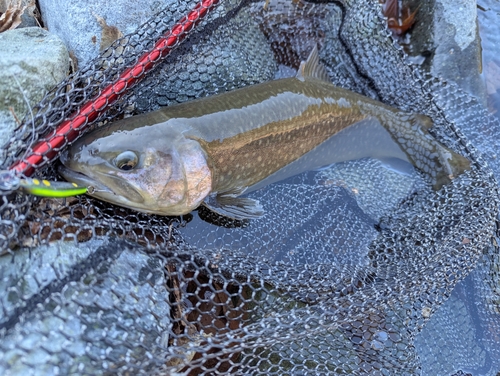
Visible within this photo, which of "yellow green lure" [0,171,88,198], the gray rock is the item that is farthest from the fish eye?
the gray rock

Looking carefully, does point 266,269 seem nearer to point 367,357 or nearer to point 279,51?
point 367,357

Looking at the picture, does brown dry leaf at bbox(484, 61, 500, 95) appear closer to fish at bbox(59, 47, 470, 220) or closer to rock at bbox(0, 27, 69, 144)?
fish at bbox(59, 47, 470, 220)

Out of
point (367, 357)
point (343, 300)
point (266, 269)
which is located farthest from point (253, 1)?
point (367, 357)

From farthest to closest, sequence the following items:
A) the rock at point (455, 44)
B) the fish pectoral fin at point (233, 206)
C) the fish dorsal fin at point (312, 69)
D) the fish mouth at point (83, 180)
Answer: the rock at point (455, 44) < the fish dorsal fin at point (312, 69) < the fish pectoral fin at point (233, 206) < the fish mouth at point (83, 180)

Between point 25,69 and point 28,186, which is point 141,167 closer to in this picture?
point 28,186

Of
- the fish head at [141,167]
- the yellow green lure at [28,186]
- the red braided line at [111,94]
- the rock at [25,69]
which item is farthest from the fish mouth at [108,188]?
the rock at [25,69]

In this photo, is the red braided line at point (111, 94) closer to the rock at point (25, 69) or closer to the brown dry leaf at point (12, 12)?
the rock at point (25, 69)

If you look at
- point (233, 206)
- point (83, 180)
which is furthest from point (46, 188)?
point (233, 206)
